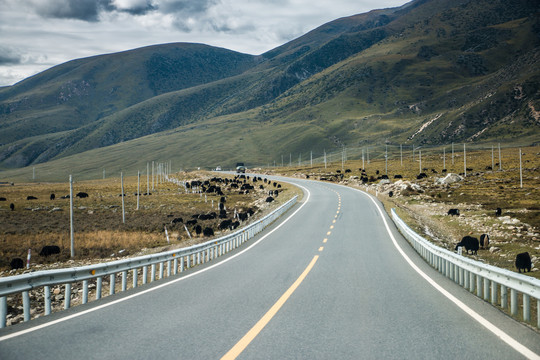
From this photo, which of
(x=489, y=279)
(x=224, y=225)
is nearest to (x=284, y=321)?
(x=489, y=279)

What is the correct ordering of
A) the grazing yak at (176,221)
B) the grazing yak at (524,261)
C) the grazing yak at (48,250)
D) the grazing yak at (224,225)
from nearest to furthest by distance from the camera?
1. the grazing yak at (524,261)
2. the grazing yak at (48,250)
3. the grazing yak at (224,225)
4. the grazing yak at (176,221)

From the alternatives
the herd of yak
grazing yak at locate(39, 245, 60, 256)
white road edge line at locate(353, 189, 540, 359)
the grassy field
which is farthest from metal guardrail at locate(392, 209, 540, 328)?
grazing yak at locate(39, 245, 60, 256)

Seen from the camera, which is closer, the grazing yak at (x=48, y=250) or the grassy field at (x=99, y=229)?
the grazing yak at (x=48, y=250)

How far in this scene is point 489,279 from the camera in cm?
956

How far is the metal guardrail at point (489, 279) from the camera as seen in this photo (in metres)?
7.75

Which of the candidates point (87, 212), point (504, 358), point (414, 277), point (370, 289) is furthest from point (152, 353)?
point (87, 212)

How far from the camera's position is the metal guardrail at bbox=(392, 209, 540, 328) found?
7.75 m

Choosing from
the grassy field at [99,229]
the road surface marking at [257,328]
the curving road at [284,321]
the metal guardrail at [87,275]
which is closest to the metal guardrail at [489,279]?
the curving road at [284,321]

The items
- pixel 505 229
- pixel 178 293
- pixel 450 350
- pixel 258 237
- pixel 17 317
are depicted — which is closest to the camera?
pixel 450 350

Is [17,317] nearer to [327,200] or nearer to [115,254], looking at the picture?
[115,254]

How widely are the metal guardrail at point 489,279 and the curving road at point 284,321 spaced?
36 centimetres

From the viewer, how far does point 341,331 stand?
7121 mm

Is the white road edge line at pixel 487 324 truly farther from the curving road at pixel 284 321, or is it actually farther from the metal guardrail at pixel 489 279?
the metal guardrail at pixel 489 279

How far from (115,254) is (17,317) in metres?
12.8
